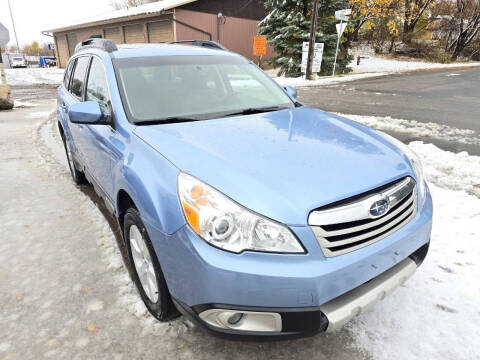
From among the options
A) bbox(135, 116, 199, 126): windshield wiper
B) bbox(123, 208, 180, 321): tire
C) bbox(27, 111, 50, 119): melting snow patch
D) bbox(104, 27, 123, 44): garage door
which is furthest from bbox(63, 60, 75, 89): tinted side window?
bbox(104, 27, 123, 44): garage door

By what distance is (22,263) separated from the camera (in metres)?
2.93

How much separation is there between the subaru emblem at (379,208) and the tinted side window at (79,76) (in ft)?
10.0

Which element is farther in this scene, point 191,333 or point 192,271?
point 191,333

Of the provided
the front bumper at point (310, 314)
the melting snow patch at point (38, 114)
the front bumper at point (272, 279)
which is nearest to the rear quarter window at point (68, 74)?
the front bumper at point (272, 279)

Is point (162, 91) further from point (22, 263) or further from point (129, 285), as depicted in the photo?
point (22, 263)

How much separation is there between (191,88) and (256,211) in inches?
64.1

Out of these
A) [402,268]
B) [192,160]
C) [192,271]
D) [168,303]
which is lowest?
[168,303]

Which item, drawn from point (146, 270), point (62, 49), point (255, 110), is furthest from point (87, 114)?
point (62, 49)

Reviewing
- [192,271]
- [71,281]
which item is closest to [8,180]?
[71,281]

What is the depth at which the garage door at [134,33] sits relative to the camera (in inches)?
953

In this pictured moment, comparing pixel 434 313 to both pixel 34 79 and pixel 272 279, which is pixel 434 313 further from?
pixel 34 79

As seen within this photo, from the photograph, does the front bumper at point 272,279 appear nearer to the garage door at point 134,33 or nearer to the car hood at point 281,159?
the car hood at point 281,159

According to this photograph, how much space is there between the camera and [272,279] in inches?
58.4

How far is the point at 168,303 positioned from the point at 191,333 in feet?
1.09
